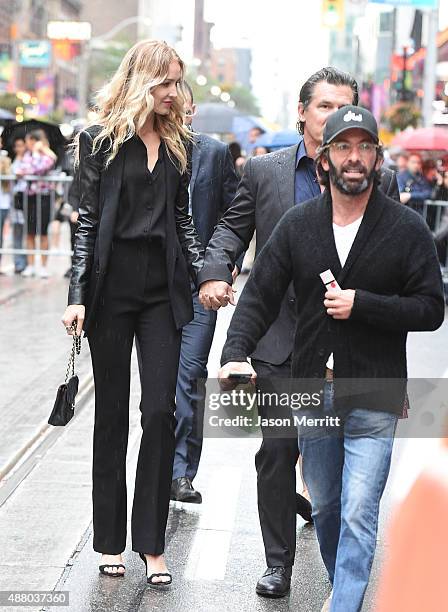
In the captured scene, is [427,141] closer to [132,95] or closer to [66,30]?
[132,95]

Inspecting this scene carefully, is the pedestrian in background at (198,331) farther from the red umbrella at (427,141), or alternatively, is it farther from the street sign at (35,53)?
the street sign at (35,53)

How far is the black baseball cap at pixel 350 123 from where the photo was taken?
429 cm

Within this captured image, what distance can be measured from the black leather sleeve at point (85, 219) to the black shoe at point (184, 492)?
5.37 ft

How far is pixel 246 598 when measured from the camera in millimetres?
5273

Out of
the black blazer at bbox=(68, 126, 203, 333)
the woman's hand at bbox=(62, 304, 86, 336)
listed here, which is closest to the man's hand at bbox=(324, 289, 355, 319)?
the black blazer at bbox=(68, 126, 203, 333)

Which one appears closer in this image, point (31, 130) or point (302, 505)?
point (302, 505)

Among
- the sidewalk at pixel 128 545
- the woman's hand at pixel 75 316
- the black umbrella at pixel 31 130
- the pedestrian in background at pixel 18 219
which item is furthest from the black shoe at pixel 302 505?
the black umbrella at pixel 31 130

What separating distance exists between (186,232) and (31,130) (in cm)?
1469

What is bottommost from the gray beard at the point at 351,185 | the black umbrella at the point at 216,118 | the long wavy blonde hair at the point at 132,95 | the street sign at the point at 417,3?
the black umbrella at the point at 216,118

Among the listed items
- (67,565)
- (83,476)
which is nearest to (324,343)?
(67,565)

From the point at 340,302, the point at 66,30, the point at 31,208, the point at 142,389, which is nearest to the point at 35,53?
the point at 66,30

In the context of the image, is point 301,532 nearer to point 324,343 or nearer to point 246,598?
point 246,598

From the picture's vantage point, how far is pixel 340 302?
4285 mm

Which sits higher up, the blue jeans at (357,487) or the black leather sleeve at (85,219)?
the black leather sleeve at (85,219)
